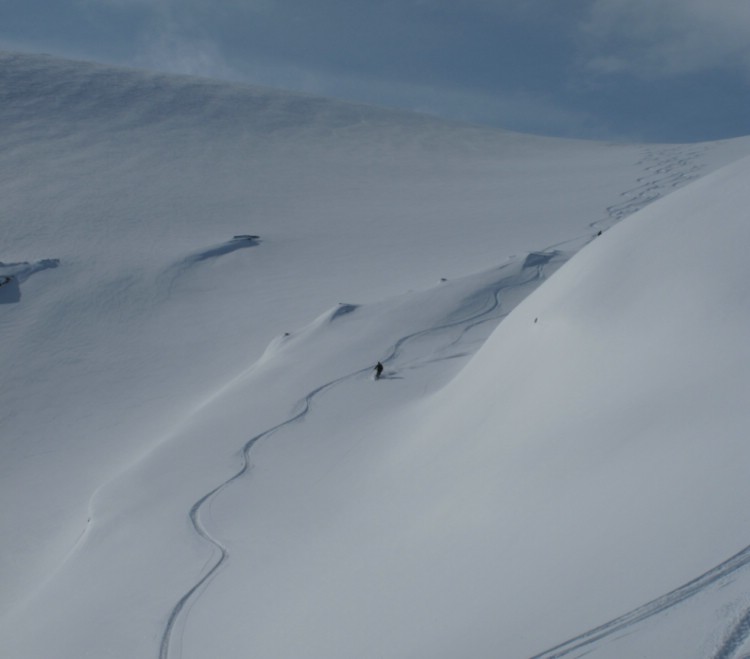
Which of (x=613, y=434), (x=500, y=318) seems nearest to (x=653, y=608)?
(x=613, y=434)

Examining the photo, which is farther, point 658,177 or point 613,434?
point 658,177

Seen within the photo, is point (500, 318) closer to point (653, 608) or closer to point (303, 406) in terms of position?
point (303, 406)

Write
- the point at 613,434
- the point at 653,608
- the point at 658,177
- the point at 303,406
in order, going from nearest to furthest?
the point at 653,608
the point at 613,434
the point at 303,406
the point at 658,177

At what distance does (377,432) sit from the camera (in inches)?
411

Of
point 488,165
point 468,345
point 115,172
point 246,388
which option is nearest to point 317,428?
point 246,388

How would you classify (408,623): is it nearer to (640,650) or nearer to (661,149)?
(640,650)

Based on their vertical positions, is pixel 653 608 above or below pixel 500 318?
above

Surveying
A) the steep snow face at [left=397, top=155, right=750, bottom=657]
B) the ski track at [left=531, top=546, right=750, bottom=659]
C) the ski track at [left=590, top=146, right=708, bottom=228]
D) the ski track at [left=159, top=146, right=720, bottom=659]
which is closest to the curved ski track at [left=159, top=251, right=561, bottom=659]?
the ski track at [left=159, top=146, right=720, bottom=659]

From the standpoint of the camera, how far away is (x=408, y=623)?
5332 mm

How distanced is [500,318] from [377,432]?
5.39m

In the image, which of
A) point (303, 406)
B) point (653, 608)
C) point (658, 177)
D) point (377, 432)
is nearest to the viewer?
point (653, 608)

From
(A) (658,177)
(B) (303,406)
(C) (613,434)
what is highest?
(C) (613,434)

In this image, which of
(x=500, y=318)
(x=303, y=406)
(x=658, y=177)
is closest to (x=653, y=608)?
(x=303, y=406)

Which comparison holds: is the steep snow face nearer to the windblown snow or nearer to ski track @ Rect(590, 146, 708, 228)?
the windblown snow
